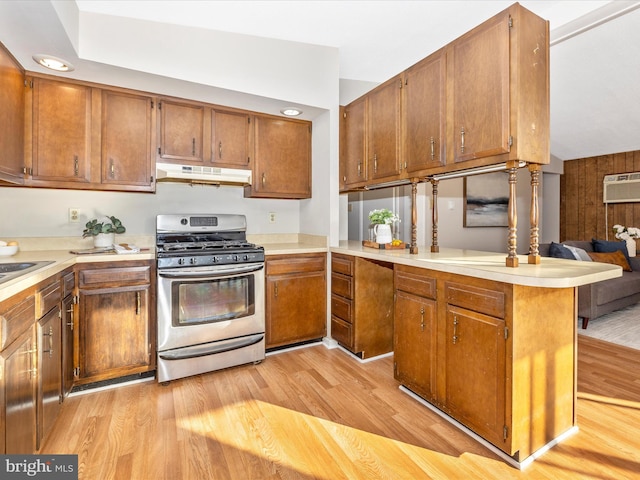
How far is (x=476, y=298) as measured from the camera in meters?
1.74

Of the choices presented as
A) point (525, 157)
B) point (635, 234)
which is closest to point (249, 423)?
point (525, 157)

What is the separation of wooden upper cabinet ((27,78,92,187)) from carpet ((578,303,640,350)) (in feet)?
15.8

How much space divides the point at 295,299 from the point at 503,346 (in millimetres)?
1805

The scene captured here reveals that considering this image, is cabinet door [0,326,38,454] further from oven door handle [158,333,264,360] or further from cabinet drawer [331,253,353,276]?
cabinet drawer [331,253,353,276]

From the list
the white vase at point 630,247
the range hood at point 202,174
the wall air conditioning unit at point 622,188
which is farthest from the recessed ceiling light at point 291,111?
the wall air conditioning unit at point 622,188

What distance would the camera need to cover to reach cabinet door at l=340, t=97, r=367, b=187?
3.06 metres

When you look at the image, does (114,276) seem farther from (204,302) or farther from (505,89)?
(505,89)

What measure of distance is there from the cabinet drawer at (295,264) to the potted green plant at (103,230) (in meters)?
1.23

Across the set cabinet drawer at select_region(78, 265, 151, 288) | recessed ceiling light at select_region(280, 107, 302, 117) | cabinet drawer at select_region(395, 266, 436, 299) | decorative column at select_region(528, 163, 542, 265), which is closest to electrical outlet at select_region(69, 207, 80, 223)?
cabinet drawer at select_region(78, 265, 151, 288)

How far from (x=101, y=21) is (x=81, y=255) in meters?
1.56

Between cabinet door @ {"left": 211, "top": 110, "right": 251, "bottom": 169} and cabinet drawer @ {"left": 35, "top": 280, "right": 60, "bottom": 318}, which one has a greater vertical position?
cabinet door @ {"left": 211, "top": 110, "right": 251, "bottom": 169}

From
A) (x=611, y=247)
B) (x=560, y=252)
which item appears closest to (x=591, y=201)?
(x=611, y=247)

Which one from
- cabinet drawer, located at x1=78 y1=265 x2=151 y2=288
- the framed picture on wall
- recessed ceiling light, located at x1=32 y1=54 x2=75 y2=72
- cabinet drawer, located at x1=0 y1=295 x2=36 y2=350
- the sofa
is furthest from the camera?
the framed picture on wall

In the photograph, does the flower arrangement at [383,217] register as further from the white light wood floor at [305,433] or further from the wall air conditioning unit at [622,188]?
the wall air conditioning unit at [622,188]
